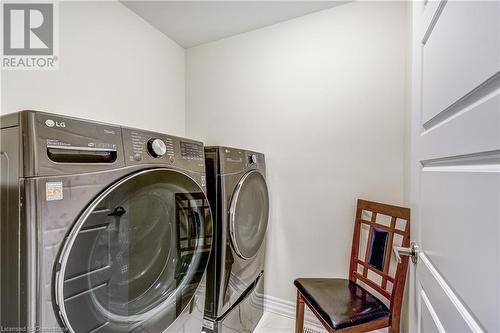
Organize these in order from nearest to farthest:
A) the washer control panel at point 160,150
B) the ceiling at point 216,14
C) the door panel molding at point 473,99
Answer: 1. the door panel molding at point 473,99
2. the washer control panel at point 160,150
3. the ceiling at point 216,14

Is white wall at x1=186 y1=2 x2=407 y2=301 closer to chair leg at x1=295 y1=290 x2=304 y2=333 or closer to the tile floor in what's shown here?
the tile floor

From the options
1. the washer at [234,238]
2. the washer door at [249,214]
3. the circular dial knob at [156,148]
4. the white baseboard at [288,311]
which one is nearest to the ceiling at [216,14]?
the washer at [234,238]

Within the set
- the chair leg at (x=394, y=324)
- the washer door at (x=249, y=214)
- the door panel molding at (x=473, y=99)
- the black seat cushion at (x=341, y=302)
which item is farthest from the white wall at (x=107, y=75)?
the chair leg at (x=394, y=324)

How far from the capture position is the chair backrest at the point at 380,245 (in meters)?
1.28

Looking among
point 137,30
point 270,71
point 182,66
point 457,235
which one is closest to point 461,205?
point 457,235

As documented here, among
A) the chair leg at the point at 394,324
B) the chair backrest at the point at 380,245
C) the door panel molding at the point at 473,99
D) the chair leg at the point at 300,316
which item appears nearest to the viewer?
the door panel molding at the point at 473,99

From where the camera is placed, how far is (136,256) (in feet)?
2.87

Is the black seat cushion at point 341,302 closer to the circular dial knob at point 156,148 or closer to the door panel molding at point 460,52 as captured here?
the door panel molding at point 460,52

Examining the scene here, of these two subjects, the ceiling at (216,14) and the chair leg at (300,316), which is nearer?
the chair leg at (300,316)

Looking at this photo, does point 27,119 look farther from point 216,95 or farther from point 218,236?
point 216,95

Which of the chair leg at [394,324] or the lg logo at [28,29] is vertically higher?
the lg logo at [28,29]

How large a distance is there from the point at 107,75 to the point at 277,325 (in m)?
2.12

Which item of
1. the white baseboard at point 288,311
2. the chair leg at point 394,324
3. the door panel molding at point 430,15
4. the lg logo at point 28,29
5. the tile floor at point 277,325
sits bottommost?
the tile floor at point 277,325

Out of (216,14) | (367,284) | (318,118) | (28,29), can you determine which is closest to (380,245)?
(367,284)
